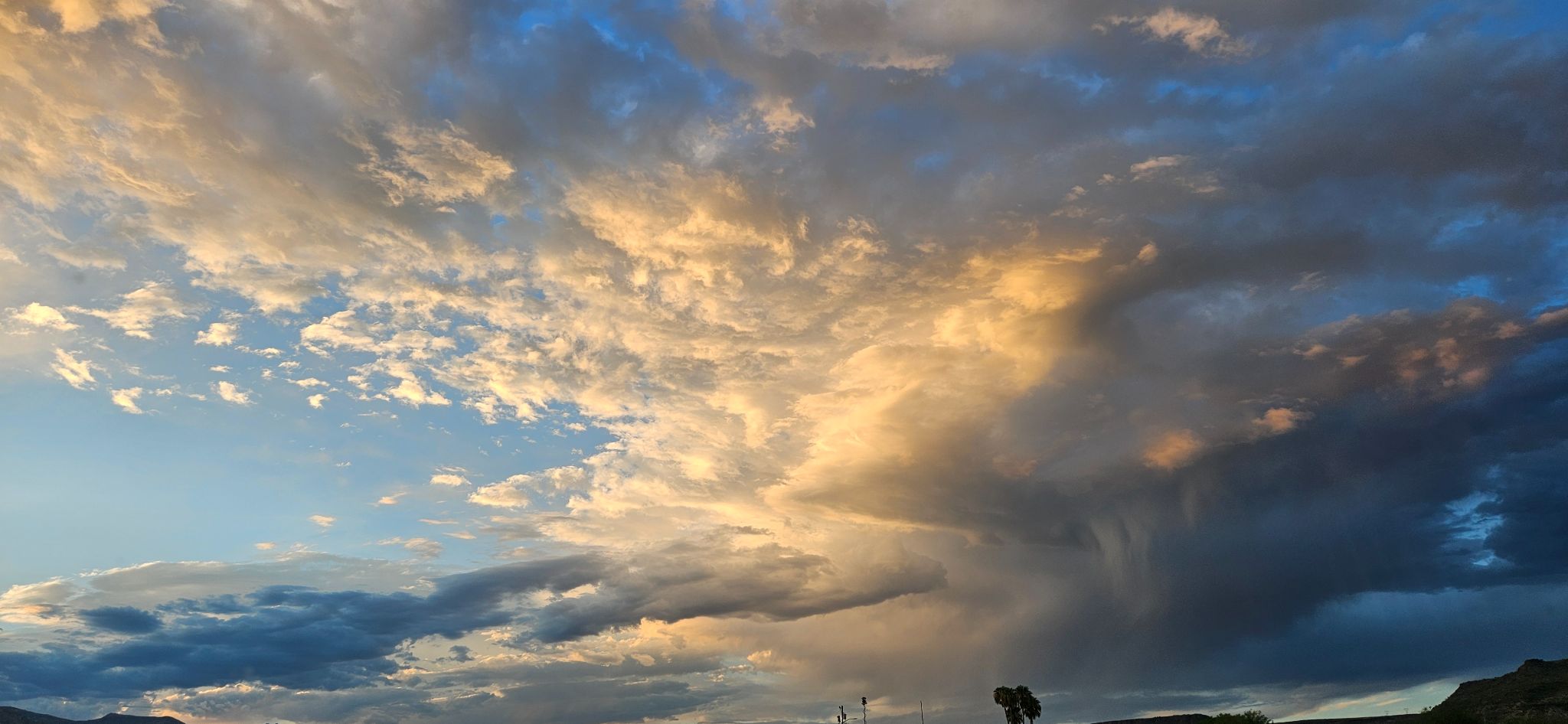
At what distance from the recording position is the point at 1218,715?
179750 mm

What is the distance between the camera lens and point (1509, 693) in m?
191

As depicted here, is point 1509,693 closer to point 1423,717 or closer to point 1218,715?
point 1423,717

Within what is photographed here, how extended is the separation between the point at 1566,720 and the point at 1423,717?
847 inches

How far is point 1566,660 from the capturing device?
199m

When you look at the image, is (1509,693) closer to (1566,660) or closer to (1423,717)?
(1566,660)

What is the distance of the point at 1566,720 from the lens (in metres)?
164

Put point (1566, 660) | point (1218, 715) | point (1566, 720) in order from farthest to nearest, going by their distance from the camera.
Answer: point (1566, 660)
point (1218, 715)
point (1566, 720)

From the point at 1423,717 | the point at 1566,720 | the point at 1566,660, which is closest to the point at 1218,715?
the point at 1423,717

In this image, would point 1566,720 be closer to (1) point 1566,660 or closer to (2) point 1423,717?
(2) point 1423,717

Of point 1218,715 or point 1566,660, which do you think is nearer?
point 1218,715

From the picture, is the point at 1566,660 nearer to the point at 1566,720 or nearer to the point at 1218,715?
the point at 1566,720

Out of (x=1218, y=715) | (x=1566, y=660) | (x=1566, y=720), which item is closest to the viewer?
(x=1566, y=720)

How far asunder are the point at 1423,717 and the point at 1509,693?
38429 mm

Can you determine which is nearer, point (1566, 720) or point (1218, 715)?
point (1566, 720)
